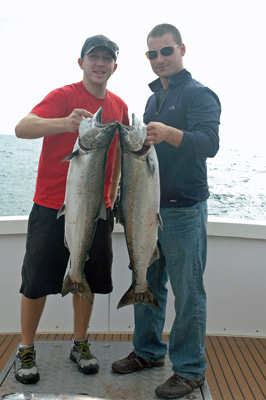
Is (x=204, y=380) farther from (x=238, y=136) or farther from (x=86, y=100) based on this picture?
(x=238, y=136)

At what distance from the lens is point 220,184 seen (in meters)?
22.2

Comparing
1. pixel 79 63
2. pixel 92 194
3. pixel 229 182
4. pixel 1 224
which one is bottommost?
pixel 229 182

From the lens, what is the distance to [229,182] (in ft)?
73.8

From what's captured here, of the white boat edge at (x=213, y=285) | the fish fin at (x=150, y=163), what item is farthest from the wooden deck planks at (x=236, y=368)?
the fish fin at (x=150, y=163)

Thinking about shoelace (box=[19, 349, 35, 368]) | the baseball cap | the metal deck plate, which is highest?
the baseball cap

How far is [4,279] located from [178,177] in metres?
1.81

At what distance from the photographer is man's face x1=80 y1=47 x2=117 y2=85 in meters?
2.52

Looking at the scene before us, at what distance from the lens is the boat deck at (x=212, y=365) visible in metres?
2.53

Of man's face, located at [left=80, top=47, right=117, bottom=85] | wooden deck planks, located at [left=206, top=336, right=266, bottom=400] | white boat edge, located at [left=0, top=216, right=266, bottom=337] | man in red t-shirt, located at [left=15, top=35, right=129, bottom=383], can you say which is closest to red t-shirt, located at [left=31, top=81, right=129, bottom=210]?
man in red t-shirt, located at [left=15, top=35, right=129, bottom=383]

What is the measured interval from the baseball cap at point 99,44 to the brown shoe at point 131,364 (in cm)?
191

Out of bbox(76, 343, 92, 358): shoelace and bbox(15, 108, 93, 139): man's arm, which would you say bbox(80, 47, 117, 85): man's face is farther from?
bbox(76, 343, 92, 358): shoelace

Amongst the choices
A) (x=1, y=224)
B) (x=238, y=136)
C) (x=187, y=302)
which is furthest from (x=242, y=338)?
(x=238, y=136)

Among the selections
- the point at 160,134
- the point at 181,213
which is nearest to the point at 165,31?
the point at 160,134

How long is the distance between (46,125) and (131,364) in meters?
1.60
